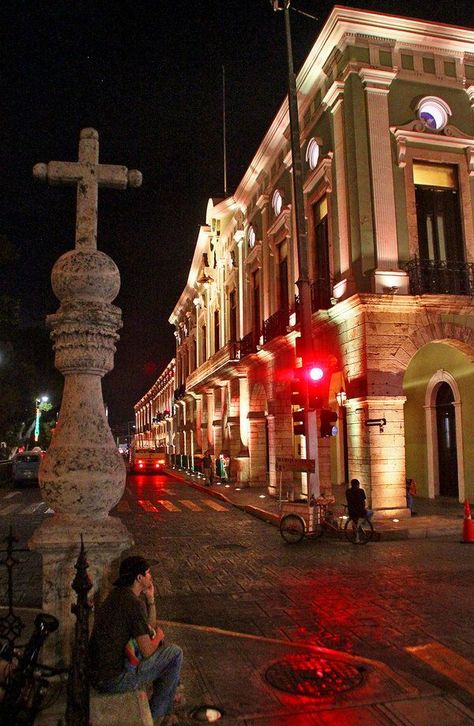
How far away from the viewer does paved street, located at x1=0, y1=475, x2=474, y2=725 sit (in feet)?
15.6

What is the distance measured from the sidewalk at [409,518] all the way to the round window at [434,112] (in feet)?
36.4

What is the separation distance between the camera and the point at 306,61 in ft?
64.4

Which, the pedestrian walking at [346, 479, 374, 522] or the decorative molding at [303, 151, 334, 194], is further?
the decorative molding at [303, 151, 334, 194]

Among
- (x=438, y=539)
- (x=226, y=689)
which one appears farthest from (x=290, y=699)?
(x=438, y=539)

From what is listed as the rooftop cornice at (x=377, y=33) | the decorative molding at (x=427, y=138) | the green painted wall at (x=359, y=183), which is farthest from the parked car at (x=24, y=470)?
the decorative molding at (x=427, y=138)

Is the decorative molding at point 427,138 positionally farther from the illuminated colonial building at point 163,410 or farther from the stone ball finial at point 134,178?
the illuminated colonial building at point 163,410

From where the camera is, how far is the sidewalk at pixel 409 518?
13.7 metres

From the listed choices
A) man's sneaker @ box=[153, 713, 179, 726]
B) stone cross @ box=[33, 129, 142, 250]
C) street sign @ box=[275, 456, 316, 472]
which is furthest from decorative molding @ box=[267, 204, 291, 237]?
man's sneaker @ box=[153, 713, 179, 726]

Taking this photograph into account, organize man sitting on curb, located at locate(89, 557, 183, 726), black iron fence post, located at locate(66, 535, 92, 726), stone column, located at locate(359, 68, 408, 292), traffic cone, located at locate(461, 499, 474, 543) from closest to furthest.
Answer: black iron fence post, located at locate(66, 535, 92, 726), man sitting on curb, located at locate(89, 557, 183, 726), traffic cone, located at locate(461, 499, 474, 543), stone column, located at locate(359, 68, 408, 292)

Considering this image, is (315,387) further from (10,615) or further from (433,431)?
(10,615)

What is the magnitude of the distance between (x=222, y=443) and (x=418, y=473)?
15.7m

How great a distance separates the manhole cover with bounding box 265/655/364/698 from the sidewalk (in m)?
8.42

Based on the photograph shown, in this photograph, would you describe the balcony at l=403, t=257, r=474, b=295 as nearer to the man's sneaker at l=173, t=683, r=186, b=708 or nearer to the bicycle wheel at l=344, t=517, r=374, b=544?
the bicycle wheel at l=344, t=517, r=374, b=544

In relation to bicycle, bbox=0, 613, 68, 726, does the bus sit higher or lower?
higher
